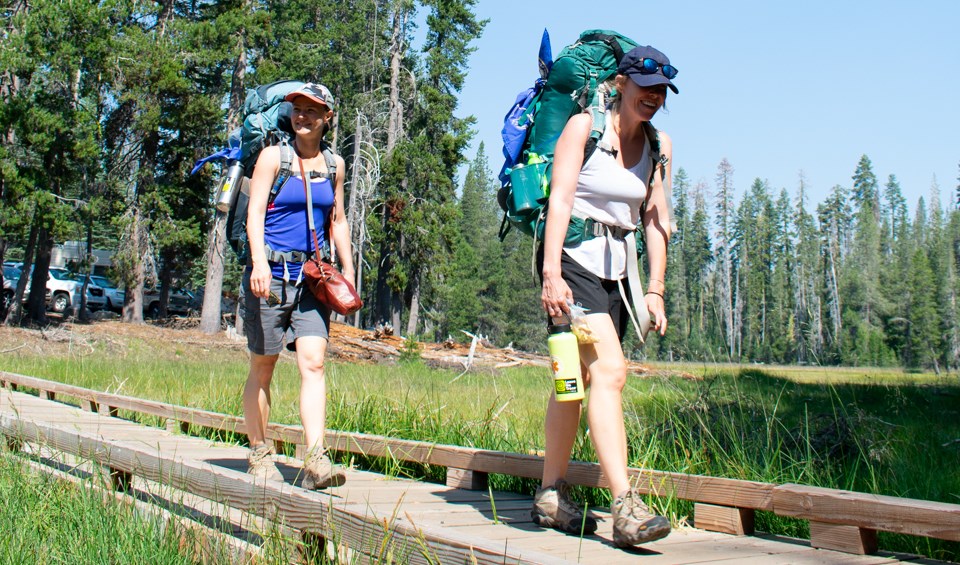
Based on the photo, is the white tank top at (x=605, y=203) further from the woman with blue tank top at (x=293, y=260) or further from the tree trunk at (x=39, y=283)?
the tree trunk at (x=39, y=283)

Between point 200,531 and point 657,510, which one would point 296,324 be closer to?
point 200,531

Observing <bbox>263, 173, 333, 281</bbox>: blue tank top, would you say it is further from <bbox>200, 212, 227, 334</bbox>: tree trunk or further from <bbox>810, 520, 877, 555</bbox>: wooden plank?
<bbox>200, 212, 227, 334</bbox>: tree trunk

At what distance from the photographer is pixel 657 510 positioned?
14.3 feet

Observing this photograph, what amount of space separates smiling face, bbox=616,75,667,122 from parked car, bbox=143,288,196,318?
41.7 meters

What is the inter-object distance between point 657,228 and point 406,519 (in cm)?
179

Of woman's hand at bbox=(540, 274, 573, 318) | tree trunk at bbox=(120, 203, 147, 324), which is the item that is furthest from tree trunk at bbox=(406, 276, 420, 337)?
woman's hand at bbox=(540, 274, 573, 318)

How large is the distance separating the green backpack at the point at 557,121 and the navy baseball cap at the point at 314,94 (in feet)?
4.17

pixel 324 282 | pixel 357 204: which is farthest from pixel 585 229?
pixel 357 204

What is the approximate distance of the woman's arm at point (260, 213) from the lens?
4891 millimetres

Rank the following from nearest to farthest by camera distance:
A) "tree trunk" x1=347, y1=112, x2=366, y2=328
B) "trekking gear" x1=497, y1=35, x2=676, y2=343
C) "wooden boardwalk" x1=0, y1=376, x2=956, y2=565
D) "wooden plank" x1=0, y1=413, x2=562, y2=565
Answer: "wooden plank" x1=0, y1=413, x2=562, y2=565 → "wooden boardwalk" x1=0, y1=376, x2=956, y2=565 → "trekking gear" x1=497, y1=35, x2=676, y2=343 → "tree trunk" x1=347, y1=112, x2=366, y2=328

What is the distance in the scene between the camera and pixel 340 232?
540 centimetres

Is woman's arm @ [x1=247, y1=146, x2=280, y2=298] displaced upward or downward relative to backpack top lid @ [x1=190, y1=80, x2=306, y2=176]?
downward

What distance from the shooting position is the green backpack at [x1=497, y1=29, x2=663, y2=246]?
4029mm

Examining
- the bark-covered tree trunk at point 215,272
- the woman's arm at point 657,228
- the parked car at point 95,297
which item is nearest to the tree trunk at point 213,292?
the bark-covered tree trunk at point 215,272
